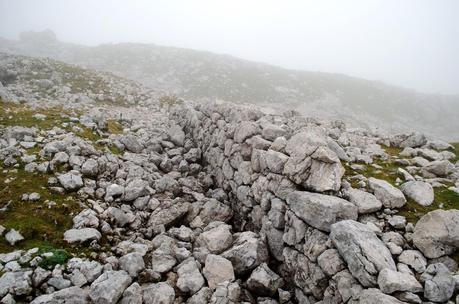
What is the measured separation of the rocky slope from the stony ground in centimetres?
5694

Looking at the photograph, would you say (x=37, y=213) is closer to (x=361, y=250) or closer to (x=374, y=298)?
(x=361, y=250)

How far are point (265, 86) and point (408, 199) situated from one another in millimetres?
82965

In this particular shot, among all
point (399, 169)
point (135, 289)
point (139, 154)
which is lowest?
point (135, 289)

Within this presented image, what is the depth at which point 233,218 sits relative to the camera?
1717 centimetres

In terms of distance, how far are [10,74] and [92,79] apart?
35.4ft

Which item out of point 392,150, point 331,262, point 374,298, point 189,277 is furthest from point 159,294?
point 392,150

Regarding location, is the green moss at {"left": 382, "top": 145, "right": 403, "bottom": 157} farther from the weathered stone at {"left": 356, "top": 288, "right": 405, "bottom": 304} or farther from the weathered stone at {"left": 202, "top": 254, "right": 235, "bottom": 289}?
the weathered stone at {"left": 202, "top": 254, "right": 235, "bottom": 289}

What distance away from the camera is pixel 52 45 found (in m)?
118

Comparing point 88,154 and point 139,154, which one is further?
point 139,154

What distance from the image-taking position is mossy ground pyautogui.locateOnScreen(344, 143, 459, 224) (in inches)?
454

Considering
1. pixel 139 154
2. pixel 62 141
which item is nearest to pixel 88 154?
pixel 62 141

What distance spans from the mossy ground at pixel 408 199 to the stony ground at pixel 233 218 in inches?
2.7

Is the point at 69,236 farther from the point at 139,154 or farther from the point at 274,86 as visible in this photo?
the point at 274,86

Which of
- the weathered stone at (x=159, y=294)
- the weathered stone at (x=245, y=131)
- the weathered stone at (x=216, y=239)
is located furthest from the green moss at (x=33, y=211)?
the weathered stone at (x=245, y=131)
